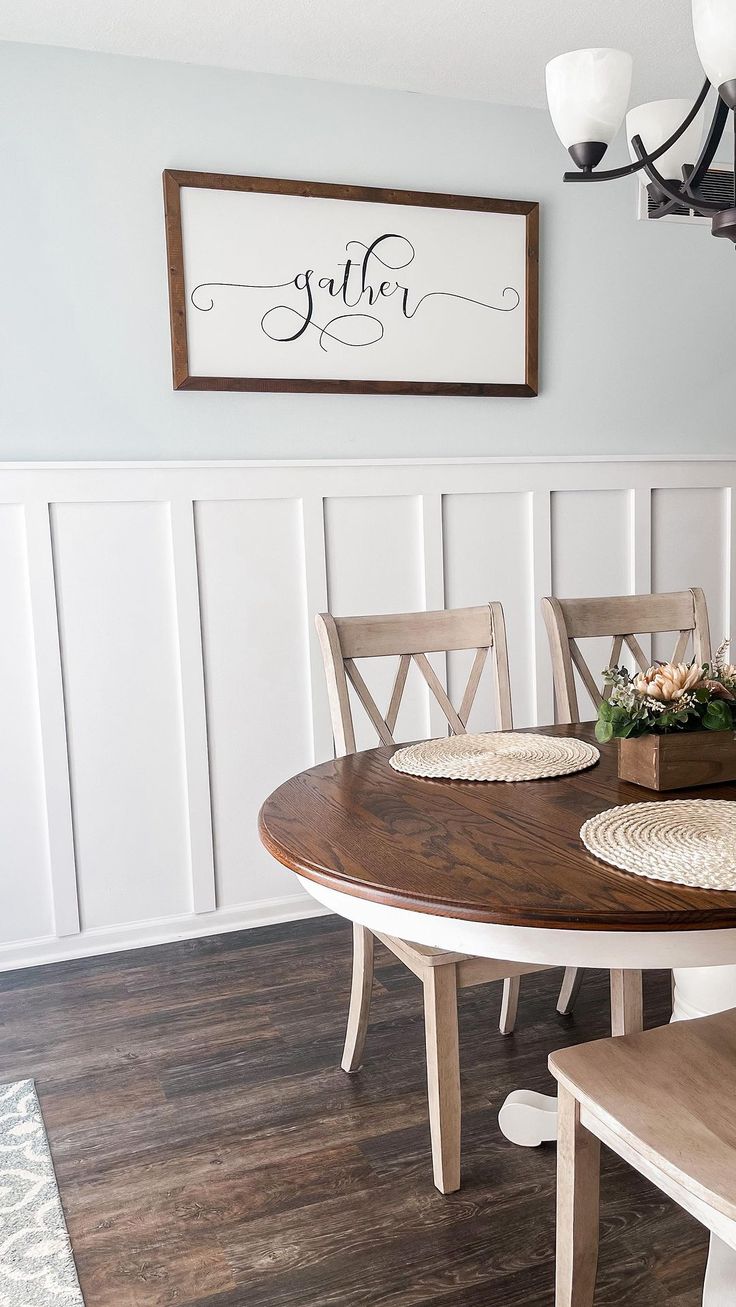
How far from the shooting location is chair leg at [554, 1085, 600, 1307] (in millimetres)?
1272

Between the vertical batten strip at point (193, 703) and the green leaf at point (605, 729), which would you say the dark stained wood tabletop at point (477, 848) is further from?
the vertical batten strip at point (193, 703)

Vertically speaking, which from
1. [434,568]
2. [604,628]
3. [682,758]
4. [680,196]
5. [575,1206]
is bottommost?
[575,1206]

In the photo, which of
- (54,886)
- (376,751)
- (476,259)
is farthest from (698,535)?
(54,886)

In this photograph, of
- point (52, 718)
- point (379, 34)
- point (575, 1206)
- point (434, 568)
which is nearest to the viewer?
point (575, 1206)

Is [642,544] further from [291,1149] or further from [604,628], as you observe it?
[291,1149]

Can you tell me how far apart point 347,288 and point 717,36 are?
1711mm

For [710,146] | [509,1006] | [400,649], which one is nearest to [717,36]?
[710,146]

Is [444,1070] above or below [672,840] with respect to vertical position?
below

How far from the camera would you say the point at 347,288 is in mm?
2959

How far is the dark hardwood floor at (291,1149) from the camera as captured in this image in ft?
5.18

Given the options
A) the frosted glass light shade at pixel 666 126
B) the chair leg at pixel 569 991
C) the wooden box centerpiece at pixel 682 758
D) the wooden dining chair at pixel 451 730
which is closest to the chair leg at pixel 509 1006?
the wooden dining chair at pixel 451 730

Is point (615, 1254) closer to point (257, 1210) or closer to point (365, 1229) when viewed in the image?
point (365, 1229)

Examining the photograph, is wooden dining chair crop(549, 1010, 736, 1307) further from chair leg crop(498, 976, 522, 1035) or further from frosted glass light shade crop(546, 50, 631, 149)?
frosted glass light shade crop(546, 50, 631, 149)

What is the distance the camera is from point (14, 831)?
277 cm
